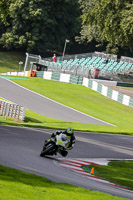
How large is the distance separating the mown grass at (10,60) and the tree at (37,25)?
67.0 inches

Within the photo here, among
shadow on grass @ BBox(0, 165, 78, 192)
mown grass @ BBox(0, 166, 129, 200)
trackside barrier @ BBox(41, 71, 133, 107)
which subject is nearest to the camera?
mown grass @ BBox(0, 166, 129, 200)

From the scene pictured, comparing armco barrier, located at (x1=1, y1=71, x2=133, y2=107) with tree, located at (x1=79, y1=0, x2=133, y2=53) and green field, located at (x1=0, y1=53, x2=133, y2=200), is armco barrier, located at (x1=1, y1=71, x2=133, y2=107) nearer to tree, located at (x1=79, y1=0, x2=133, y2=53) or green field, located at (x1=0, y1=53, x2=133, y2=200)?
green field, located at (x1=0, y1=53, x2=133, y2=200)

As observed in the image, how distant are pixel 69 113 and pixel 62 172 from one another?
2157 cm

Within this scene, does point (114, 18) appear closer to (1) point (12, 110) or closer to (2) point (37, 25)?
(1) point (12, 110)

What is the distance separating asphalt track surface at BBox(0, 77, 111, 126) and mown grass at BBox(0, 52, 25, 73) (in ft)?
99.8

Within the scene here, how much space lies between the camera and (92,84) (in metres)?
48.8

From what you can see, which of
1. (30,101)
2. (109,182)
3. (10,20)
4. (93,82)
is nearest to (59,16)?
(10,20)

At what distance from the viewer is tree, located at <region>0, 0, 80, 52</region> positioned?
7869cm

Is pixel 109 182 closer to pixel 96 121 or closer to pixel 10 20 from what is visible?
pixel 96 121

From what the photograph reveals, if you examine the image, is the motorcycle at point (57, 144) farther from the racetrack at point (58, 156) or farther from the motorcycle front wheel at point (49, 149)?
the racetrack at point (58, 156)

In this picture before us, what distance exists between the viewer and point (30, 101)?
37.3 m

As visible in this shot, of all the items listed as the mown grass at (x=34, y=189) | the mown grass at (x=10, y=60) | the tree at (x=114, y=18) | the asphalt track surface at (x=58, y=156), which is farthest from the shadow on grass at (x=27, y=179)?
the mown grass at (x=10, y=60)

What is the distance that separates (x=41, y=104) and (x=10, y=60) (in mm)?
43107

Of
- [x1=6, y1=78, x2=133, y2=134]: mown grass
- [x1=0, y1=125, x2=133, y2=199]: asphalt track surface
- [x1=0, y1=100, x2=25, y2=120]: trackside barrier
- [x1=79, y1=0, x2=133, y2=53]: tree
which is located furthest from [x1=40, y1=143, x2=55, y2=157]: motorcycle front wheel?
[x1=79, y1=0, x2=133, y2=53]: tree
